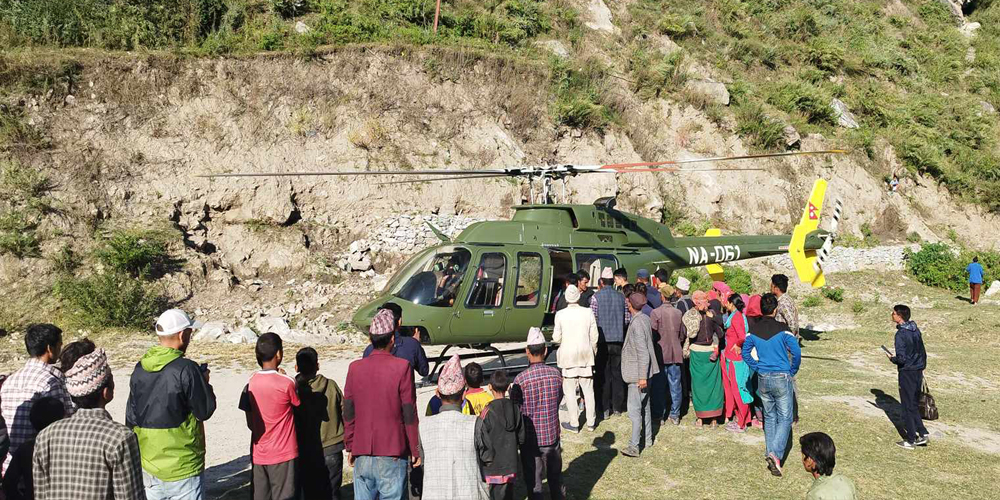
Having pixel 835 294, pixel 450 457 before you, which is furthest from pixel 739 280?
pixel 450 457

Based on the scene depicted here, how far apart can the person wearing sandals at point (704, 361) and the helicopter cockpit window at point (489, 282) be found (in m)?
2.97

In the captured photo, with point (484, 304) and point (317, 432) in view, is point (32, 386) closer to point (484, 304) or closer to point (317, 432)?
point (317, 432)

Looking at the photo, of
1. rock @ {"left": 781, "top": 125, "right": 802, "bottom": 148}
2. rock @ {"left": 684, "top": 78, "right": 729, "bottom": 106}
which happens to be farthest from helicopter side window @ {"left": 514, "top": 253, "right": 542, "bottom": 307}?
rock @ {"left": 781, "top": 125, "right": 802, "bottom": 148}

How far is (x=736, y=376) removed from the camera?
7.83m

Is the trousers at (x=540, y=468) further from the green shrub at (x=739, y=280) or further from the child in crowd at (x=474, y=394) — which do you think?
the green shrub at (x=739, y=280)

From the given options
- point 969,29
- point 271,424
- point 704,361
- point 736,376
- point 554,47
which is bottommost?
point 736,376

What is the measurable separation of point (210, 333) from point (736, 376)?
10.8 m

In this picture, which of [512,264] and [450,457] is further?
[512,264]

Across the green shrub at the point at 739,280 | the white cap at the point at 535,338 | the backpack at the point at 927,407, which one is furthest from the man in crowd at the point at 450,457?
the green shrub at the point at 739,280

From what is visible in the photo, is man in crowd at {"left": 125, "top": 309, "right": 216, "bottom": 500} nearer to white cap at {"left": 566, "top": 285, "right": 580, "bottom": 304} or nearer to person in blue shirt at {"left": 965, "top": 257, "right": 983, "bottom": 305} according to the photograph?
white cap at {"left": 566, "top": 285, "right": 580, "bottom": 304}

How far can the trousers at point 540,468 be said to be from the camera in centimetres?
516

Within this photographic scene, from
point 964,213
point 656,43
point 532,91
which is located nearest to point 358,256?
point 532,91

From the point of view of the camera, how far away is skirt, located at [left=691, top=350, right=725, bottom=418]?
785 cm

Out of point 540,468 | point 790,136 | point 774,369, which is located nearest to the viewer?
point 540,468
